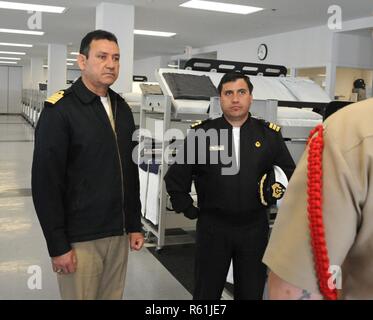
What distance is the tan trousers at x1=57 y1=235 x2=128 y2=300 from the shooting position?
1.95 metres

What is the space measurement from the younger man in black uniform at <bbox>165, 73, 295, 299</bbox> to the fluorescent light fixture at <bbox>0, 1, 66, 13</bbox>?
7136 mm

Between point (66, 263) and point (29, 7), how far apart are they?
7951mm

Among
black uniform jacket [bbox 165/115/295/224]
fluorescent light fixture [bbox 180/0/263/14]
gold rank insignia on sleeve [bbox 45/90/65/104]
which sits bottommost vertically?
black uniform jacket [bbox 165/115/295/224]

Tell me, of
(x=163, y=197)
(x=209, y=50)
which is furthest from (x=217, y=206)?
(x=209, y=50)

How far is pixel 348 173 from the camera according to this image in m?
0.66

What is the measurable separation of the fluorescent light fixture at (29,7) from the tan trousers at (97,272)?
7.52 m

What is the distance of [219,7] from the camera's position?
7.79 metres

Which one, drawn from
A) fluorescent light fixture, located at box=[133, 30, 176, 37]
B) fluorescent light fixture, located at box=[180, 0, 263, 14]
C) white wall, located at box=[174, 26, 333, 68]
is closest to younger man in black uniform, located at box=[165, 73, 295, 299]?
fluorescent light fixture, located at box=[180, 0, 263, 14]

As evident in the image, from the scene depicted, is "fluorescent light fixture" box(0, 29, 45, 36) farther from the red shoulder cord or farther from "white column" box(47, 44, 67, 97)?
the red shoulder cord

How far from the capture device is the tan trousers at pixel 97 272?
6.40 feet

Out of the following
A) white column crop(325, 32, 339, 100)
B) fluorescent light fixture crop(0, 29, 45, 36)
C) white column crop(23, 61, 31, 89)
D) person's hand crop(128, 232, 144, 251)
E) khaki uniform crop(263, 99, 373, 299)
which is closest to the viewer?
khaki uniform crop(263, 99, 373, 299)
